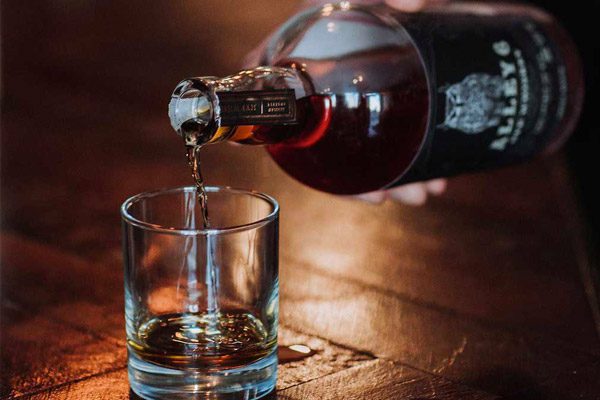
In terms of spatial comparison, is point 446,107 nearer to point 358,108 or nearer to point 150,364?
point 358,108

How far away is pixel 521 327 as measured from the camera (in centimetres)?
72

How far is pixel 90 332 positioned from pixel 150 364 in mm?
135

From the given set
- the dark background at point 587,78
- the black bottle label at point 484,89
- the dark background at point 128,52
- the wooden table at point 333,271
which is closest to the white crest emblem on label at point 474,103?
the black bottle label at point 484,89

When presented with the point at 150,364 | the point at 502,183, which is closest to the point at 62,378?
the point at 150,364

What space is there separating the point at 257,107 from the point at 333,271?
0.24 meters

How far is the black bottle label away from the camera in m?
0.79

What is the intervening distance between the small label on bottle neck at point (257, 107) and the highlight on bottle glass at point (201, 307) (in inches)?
2.4

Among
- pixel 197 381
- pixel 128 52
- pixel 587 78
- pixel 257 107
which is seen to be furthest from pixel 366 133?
pixel 128 52

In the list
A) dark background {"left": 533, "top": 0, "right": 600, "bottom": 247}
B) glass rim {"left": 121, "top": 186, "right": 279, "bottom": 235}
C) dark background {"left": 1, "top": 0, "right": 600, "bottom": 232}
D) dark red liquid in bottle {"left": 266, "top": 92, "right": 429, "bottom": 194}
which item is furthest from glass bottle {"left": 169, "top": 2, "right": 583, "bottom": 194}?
dark background {"left": 533, "top": 0, "right": 600, "bottom": 247}

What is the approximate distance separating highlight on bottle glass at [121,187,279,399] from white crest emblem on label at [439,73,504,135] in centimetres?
26

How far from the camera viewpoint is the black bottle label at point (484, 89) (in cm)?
79

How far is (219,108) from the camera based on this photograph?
59cm

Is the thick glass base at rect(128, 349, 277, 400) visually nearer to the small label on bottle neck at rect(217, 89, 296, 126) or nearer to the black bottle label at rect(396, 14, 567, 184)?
the small label on bottle neck at rect(217, 89, 296, 126)

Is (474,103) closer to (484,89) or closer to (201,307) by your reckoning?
(484,89)
